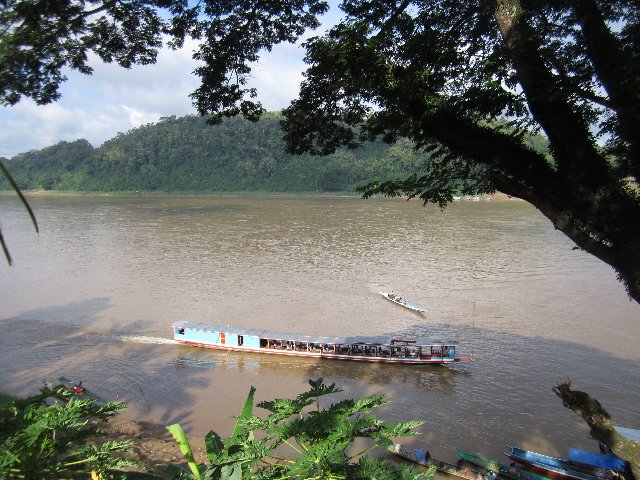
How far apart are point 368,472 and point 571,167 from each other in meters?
2.21

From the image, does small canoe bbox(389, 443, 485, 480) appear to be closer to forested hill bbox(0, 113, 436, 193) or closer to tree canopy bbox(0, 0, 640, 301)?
tree canopy bbox(0, 0, 640, 301)

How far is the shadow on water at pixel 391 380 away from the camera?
1023 centimetres

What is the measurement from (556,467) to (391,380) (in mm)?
5036

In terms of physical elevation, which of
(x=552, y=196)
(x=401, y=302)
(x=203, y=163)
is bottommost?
(x=401, y=302)

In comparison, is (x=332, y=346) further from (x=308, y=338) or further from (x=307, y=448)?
(x=307, y=448)

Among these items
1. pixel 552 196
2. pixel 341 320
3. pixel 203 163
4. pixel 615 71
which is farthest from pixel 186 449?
pixel 203 163

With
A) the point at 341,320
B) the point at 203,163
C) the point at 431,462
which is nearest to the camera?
the point at 431,462

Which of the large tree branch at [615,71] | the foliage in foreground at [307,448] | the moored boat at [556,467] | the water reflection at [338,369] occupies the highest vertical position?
Answer: the large tree branch at [615,71]

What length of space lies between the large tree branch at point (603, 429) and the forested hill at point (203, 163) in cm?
6352

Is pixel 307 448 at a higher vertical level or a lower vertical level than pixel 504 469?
higher

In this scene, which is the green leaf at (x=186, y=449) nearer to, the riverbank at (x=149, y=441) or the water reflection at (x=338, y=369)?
the riverbank at (x=149, y=441)

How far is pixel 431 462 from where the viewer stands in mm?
8750

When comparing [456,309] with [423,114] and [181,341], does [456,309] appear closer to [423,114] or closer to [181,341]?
[181,341]

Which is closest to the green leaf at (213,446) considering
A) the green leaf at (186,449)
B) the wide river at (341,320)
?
the green leaf at (186,449)
